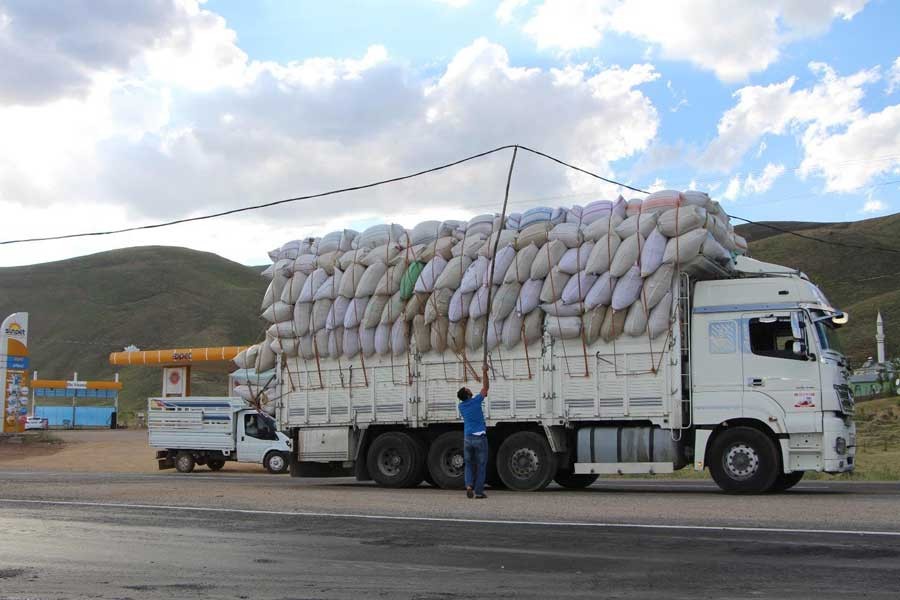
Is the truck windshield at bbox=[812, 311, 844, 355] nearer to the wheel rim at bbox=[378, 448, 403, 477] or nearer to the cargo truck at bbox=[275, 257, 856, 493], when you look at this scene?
the cargo truck at bbox=[275, 257, 856, 493]

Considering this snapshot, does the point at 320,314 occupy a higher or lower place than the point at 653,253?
lower

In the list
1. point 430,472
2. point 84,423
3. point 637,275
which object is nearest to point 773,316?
point 637,275

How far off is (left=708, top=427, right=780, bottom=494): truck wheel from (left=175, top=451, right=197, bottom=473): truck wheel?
731 inches

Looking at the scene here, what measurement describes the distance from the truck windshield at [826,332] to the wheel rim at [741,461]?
188 cm

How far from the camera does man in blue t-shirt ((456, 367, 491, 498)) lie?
14.8m

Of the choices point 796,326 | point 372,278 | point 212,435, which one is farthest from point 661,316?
point 212,435

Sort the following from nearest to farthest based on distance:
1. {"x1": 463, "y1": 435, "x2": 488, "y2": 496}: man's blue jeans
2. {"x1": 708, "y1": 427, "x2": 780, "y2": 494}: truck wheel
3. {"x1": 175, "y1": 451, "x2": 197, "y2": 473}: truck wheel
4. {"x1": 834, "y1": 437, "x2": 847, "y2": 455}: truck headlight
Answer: {"x1": 834, "y1": 437, "x2": 847, "y2": 455}: truck headlight → {"x1": 708, "y1": 427, "x2": 780, "y2": 494}: truck wheel → {"x1": 463, "y1": 435, "x2": 488, "y2": 496}: man's blue jeans → {"x1": 175, "y1": 451, "x2": 197, "y2": 473}: truck wheel

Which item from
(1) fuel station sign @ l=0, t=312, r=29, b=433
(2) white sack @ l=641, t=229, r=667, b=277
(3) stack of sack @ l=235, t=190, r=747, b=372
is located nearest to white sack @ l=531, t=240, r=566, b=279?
(3) stack of sack @ l=235, t=190, r=747, b=372

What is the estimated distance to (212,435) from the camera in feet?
95.7

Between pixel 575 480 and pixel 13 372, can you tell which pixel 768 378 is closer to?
pixel 575 480

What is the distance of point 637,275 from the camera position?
15.5 metres

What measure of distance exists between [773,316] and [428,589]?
970 cm

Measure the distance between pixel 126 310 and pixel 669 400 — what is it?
13855cm

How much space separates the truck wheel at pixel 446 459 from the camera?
56.1 feet
